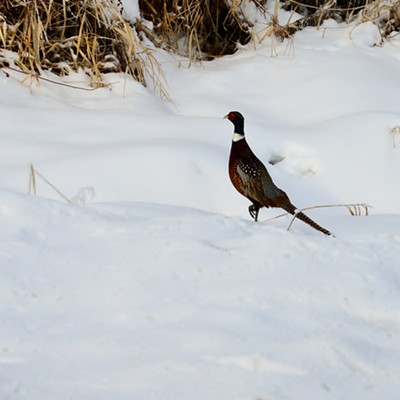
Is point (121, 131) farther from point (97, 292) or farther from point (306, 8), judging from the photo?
point (97, 292)

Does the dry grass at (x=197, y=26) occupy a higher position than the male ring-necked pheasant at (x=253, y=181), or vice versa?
the male ring-necked pheasant at (x=253, y=181)

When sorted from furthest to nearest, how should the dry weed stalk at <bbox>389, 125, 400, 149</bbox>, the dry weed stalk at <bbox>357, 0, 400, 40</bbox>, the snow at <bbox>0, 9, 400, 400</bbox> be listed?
the dry weed stalk at <bbox>357, 0, 400, 40</bbox>, the dry weed stalk at <bbox>389, 125, 400, 149</bbox>, the snow at <bbox>0, 9, 400, 400</bbox>

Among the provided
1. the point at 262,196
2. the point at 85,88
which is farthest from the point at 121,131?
the point at 262,196

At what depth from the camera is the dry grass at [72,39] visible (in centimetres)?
371

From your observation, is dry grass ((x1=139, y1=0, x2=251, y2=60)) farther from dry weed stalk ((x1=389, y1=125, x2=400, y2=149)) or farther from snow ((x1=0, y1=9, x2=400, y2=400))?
snow ((x1=0, y1=9, x2=400, y2=400))

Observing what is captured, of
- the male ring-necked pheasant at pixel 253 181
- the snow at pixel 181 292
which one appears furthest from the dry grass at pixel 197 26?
the male ring-necked pheasant at pixel 253 181

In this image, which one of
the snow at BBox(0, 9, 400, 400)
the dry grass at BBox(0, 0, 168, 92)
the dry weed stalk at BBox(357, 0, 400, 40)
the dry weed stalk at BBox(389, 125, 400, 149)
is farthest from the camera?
the dry weed stalk at BBox(357, 0, 400, 40)

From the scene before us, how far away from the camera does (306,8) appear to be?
14.9 feet

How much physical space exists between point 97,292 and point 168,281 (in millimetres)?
138

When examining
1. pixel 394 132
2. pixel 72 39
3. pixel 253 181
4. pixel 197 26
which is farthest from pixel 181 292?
pixel 197 26

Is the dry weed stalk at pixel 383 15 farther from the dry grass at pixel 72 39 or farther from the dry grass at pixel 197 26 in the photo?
the dry grass at pixel 72 39

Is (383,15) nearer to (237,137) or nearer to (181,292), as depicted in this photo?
(237,137)

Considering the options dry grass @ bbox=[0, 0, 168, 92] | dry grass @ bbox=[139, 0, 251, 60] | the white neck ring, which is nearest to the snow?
the white neck ring

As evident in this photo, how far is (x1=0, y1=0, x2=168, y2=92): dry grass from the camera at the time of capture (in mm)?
3711
